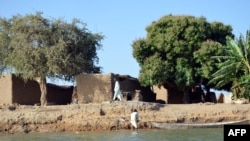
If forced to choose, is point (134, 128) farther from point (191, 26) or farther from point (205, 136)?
point (191, 26)

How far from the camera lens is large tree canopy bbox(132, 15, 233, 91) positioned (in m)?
30.9

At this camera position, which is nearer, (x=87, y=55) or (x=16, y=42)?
(x=16, y=42)

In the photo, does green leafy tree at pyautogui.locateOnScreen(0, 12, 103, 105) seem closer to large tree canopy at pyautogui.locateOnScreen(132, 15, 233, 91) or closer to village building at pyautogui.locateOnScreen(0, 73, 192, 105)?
village building at pyautogui.locateOnScreen(0, 73, 192, 105)

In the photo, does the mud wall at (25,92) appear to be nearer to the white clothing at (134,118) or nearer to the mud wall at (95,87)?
the mud wall at (95,87)

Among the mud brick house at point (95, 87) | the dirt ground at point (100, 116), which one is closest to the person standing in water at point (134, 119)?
the dirt ground at point (100, 116)

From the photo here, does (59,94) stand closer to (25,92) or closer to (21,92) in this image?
(25,92)

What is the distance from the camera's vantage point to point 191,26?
104 feet

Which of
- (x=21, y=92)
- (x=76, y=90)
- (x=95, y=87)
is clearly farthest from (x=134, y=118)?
(x=21, y=92)

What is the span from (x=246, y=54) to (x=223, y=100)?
7.18 metres

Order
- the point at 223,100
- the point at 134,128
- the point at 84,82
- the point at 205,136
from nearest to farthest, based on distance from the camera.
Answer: the point at 205,136, the point at 134,128, the point at 84,82, the point at 223,100

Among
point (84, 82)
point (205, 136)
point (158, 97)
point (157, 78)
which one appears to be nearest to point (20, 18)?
point (84, 82)

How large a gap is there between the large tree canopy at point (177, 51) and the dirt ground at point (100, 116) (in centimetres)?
553

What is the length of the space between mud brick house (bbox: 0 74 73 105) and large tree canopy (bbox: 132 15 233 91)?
5.85 metres

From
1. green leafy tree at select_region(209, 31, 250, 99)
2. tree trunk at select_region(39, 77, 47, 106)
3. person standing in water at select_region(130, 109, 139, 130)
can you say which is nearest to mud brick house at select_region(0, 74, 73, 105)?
tree trunk at select_region(39, 77, 47, 106)
